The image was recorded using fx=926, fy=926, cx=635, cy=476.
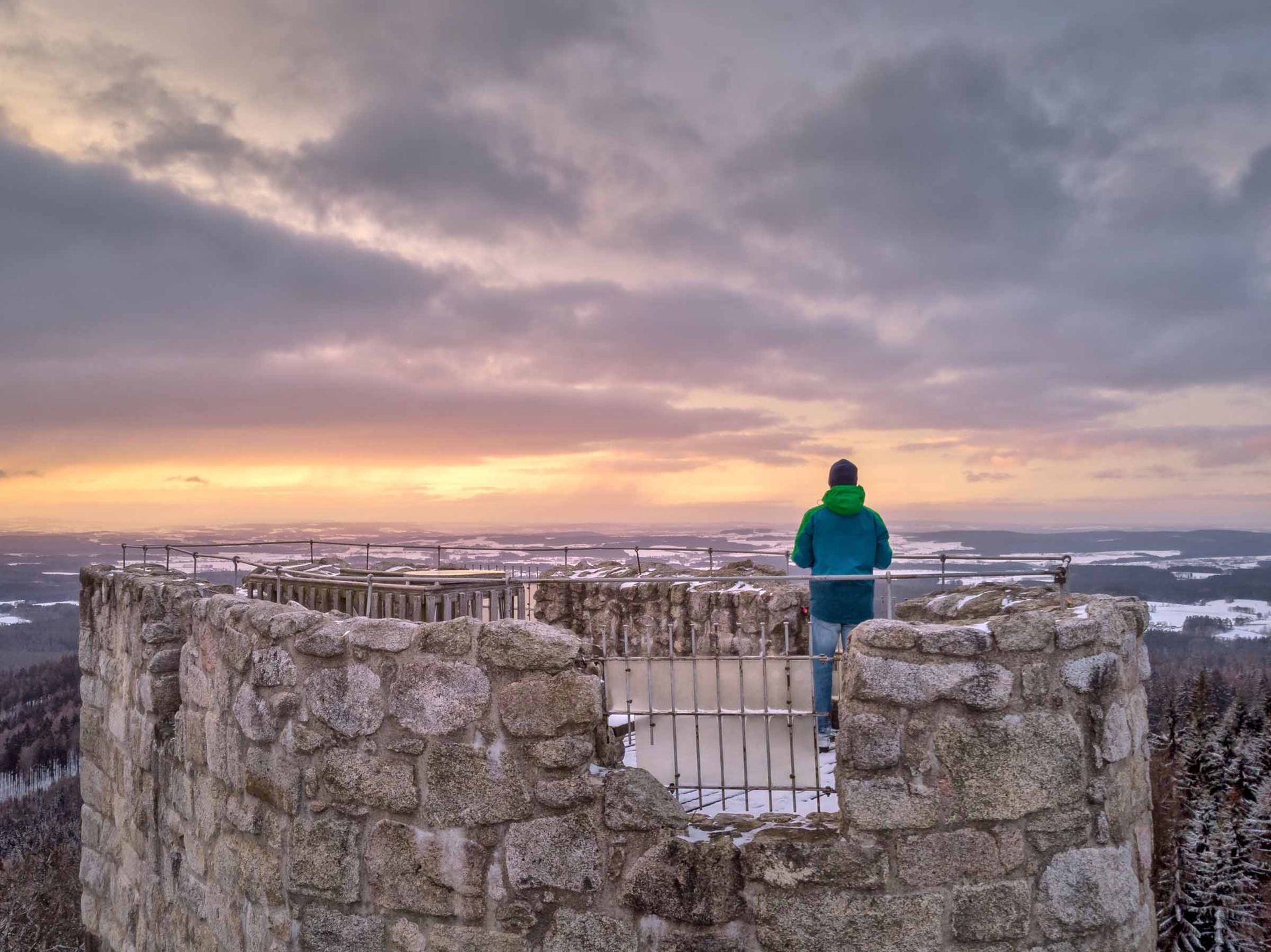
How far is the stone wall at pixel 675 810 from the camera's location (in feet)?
12.0

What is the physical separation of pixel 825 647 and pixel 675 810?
6.39 ft

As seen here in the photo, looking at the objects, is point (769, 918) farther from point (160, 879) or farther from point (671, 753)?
point (160, 879)

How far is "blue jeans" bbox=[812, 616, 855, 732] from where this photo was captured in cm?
554

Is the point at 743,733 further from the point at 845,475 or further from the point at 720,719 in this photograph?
the point at 845,475

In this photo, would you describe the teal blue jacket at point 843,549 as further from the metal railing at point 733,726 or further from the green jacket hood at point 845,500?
the metal railing at point 733,726

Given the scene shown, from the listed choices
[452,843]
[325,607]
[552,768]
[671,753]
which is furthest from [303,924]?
[325,607]

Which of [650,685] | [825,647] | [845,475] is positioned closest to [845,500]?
[845,475]

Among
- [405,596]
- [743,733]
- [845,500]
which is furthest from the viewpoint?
[405,596]

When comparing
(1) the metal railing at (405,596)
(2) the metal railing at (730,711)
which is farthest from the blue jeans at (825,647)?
(1) the metal railing at (405,596)

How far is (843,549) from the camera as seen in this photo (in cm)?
551

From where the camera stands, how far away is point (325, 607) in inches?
294

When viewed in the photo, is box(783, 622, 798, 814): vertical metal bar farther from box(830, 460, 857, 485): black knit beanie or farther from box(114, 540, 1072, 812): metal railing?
box(830, 460, 857, 485): black knit beanie

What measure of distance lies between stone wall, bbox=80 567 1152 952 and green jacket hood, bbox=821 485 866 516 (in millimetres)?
1536

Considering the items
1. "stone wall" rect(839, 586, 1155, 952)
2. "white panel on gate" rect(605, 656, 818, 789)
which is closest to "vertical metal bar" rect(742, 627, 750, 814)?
"white panel on gate" rect(605, 656, 818, 789)
